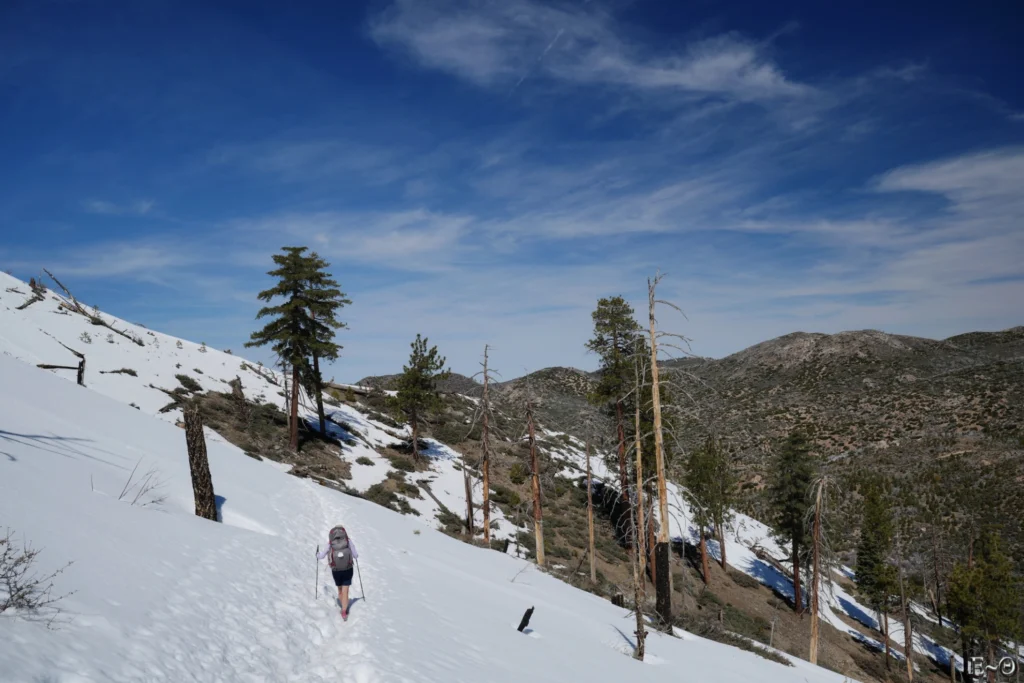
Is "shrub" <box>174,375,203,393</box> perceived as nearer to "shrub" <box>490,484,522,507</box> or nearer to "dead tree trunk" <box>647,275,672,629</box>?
"shrub" <box>490,484,522,507</box>

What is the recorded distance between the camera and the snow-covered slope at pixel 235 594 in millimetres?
5223

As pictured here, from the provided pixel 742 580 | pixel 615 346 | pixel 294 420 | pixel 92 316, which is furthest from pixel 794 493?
pixel 92 316

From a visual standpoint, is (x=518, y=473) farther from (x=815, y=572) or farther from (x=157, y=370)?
(x=157, y=370)

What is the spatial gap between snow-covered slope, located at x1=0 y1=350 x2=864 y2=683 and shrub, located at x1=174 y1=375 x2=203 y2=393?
1713 cm

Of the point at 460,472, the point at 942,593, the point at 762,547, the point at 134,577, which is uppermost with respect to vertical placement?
the point at 134,577

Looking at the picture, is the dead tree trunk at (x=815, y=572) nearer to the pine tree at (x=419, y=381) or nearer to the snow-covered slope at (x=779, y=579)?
the snow-covered slope at (x=779, y=579)

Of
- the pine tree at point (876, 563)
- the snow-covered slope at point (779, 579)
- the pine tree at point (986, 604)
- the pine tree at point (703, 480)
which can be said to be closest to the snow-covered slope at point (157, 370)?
the snow-covered slope at point (779, 579)

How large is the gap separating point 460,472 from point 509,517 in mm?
6762

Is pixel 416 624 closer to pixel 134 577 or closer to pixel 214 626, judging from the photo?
pixel 214 626

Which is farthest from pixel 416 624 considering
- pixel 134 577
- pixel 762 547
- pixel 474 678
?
pixel 762 547

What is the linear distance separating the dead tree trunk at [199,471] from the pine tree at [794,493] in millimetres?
37927

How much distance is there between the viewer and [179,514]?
34.7ft

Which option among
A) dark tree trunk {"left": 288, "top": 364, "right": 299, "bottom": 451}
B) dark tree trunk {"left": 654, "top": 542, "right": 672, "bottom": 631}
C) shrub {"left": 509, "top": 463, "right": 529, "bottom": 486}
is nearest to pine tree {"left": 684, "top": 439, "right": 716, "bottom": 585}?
shrub {"left": 509, "top": 463, "right": 529, "bottom": 486}

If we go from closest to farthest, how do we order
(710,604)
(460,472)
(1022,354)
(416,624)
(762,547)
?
(416,624) → (710,604) → (460,472) → (762,547) → (1022,354)
